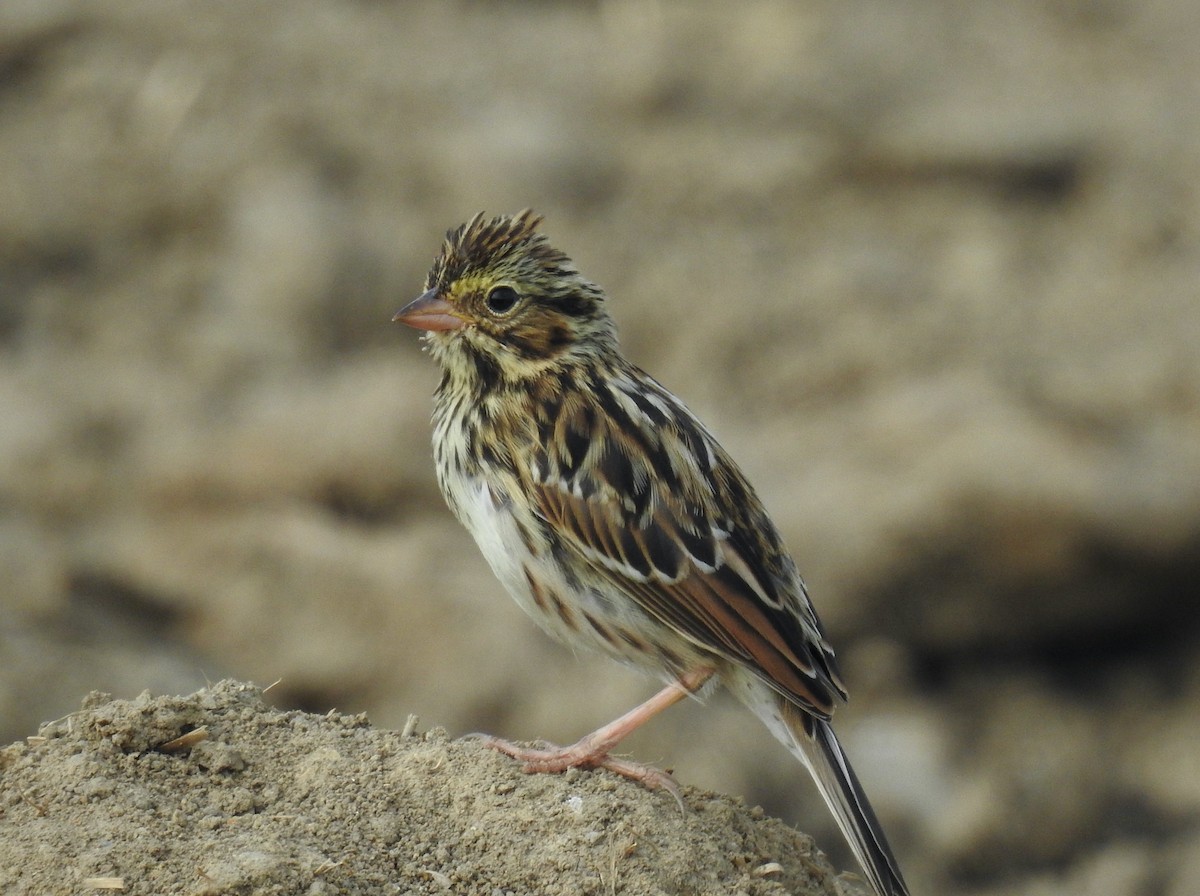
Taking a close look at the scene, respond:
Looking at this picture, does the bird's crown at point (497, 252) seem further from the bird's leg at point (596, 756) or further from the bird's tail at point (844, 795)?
the bird's tail at point (844, 795)

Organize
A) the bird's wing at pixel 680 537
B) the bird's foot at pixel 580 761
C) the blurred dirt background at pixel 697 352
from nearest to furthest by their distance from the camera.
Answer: the bird's foot at pixel 580 761 < the bird's wing at pixel 680 537 < the blurred dirt background at pixel 697 352

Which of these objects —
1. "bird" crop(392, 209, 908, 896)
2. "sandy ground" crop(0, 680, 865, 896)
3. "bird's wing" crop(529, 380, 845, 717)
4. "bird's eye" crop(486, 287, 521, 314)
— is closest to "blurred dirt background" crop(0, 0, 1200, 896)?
"bird" crop(392, 209, 908, 896)

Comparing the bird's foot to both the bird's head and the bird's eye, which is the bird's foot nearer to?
the bird's head

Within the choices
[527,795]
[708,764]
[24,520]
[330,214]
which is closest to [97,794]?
[527,795]

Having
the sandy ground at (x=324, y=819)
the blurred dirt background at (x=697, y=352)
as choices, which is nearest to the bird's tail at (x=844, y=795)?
the sandy ground at (x=324, y=819)

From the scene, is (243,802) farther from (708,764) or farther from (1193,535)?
(1193,535)

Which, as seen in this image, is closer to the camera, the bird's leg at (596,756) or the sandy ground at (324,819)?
the sandy ground at (324,819)

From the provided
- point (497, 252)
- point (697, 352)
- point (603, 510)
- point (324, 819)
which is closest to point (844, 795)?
point (603, 510)
